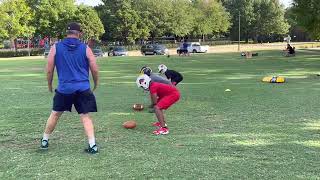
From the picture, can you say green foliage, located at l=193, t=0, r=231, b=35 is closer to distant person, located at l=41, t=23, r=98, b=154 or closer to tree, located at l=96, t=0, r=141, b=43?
tree, located at l=96, t=0, r=141, b=43

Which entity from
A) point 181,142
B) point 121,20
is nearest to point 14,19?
point 121,20

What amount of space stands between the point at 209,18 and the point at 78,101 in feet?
275

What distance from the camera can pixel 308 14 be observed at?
3055 cm

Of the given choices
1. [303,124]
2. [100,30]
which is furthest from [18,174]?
[100,30]

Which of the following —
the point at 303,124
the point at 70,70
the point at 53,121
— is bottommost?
the point at 303,124

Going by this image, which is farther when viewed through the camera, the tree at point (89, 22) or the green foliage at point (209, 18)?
the green foliage at point (209, 18)

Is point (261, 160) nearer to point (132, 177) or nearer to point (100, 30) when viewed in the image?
point (132, 177)

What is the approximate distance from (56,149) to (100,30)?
6636cm

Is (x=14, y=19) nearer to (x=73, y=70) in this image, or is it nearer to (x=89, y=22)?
(x=89, y=22)

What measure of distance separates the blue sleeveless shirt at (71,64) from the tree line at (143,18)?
52.4 meters

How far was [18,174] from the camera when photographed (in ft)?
18.1

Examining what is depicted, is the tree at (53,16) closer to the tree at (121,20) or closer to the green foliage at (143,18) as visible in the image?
the tree at (121,20)

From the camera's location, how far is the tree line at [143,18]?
65.4 metres

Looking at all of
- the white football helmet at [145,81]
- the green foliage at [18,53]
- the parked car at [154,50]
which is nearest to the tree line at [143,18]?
the green foliage at [18,53]
